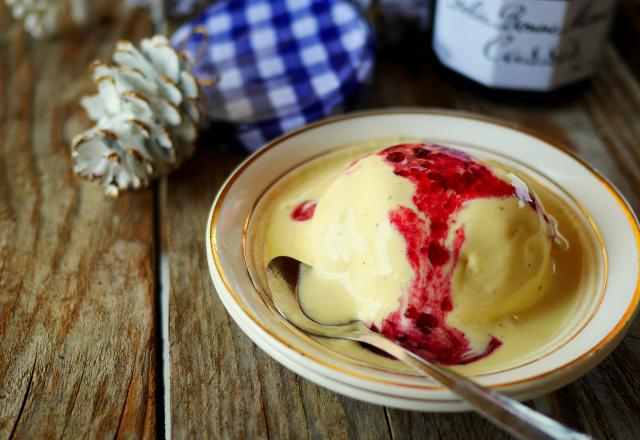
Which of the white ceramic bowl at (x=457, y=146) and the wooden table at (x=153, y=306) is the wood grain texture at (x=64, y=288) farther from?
the white ceramic bowl at (x=457, y=146)

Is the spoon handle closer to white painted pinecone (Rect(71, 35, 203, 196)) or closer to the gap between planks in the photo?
the gap between planks

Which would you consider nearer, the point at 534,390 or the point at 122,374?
the point at 534,390

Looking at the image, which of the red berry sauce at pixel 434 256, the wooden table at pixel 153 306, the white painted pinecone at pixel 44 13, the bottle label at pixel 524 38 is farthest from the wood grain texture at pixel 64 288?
the bottle label at pixel 524 38

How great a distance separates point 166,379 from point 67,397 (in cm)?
11

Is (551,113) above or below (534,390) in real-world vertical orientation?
below

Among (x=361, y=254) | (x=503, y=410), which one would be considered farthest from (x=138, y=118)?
(x=503, y=410)

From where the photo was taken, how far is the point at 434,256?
2.44 ft

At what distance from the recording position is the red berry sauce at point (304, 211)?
0.89 meters

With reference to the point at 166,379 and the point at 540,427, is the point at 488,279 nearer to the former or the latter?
the point at 540,427

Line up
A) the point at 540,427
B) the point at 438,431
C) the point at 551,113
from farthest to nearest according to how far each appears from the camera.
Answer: the point at 551,113
the point at 438,431
the point at 540,427

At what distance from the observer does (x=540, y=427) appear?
0.59 meters

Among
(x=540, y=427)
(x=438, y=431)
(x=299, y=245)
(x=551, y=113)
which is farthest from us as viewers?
(x=551, y=113)

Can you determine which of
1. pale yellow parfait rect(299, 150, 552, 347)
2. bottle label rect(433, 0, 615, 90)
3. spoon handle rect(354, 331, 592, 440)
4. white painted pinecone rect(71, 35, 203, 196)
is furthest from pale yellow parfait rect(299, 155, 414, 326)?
bottle label rect(433, 0, 615, 90)

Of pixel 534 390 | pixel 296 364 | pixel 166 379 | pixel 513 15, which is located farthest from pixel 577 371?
pixel 513 15
